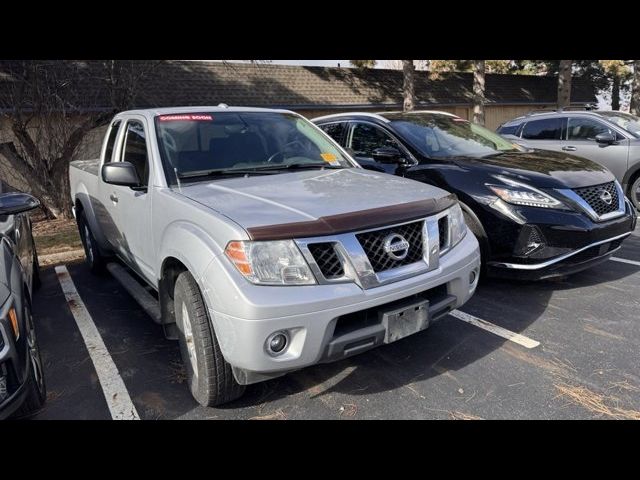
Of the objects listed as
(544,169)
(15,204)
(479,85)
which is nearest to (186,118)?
(15,204)

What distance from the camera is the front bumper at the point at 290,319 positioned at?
→ 2.30 meters

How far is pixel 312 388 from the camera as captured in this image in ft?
10.1

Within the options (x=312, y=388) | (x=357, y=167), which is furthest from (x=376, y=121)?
(x=312, y=388)

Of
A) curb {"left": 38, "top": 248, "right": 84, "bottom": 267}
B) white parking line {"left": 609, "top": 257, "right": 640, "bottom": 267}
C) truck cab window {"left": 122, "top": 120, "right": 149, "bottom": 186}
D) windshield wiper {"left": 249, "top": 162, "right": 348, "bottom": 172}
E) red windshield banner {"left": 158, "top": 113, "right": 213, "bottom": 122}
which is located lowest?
curb {"left": 38, "top": 248, "right": 84, "bottom": 267}

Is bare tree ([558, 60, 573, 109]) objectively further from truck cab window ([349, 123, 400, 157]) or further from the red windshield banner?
the red windshield banner

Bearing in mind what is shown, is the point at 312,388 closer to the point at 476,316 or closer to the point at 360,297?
the point at 360,297

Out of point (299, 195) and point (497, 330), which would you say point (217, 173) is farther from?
point (497, 330)

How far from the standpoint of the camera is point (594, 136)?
26.7 ft

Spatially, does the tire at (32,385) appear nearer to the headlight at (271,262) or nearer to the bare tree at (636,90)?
the headlight at (271,262)

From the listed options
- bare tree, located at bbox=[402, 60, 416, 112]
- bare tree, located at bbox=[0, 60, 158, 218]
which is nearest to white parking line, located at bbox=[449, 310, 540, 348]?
bare tree, located at bbox=[0, 60, 158, 218]

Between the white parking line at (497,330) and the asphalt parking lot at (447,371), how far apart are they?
0.01m

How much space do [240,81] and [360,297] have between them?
14622 mm

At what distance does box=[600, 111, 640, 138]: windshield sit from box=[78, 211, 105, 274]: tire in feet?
27.6

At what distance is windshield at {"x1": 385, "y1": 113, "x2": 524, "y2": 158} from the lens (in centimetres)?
517
